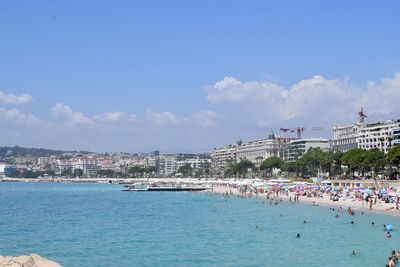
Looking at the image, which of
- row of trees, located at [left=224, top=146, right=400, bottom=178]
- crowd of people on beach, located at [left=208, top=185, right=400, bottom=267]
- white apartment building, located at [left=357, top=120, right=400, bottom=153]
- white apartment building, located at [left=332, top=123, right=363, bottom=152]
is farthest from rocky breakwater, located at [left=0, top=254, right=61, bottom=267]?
white apartment building, located at [left=332, top=123, right=363, bottom=152]

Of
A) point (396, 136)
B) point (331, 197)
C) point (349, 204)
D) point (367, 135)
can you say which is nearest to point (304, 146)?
point (367, 135)

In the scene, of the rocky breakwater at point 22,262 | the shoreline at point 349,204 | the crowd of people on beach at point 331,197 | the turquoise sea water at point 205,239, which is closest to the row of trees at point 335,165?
the crowd of people on beach at point 331,197

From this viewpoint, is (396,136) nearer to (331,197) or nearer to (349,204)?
(331,197)

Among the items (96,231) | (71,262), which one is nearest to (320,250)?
(71,262)

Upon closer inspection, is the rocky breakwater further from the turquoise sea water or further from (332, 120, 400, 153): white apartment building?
(332, 120, 400, 153): white apartment building

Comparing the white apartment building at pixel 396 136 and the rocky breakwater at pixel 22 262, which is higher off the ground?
the white apartment building at pixel 396 136

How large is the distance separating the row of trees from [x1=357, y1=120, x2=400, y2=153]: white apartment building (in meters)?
12.1

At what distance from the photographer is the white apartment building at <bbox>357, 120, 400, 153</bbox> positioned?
137500mm

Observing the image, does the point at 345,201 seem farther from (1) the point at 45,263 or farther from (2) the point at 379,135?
(2) the point at 379,135

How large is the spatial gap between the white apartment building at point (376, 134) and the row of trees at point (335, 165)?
1209 centimetres

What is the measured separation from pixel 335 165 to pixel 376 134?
22698mm

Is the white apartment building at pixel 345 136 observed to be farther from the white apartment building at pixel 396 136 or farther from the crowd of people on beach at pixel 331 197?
the crowd of people on beach at pixel 331 197

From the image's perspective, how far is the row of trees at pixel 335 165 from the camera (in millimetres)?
102875

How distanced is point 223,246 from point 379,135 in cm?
11376
